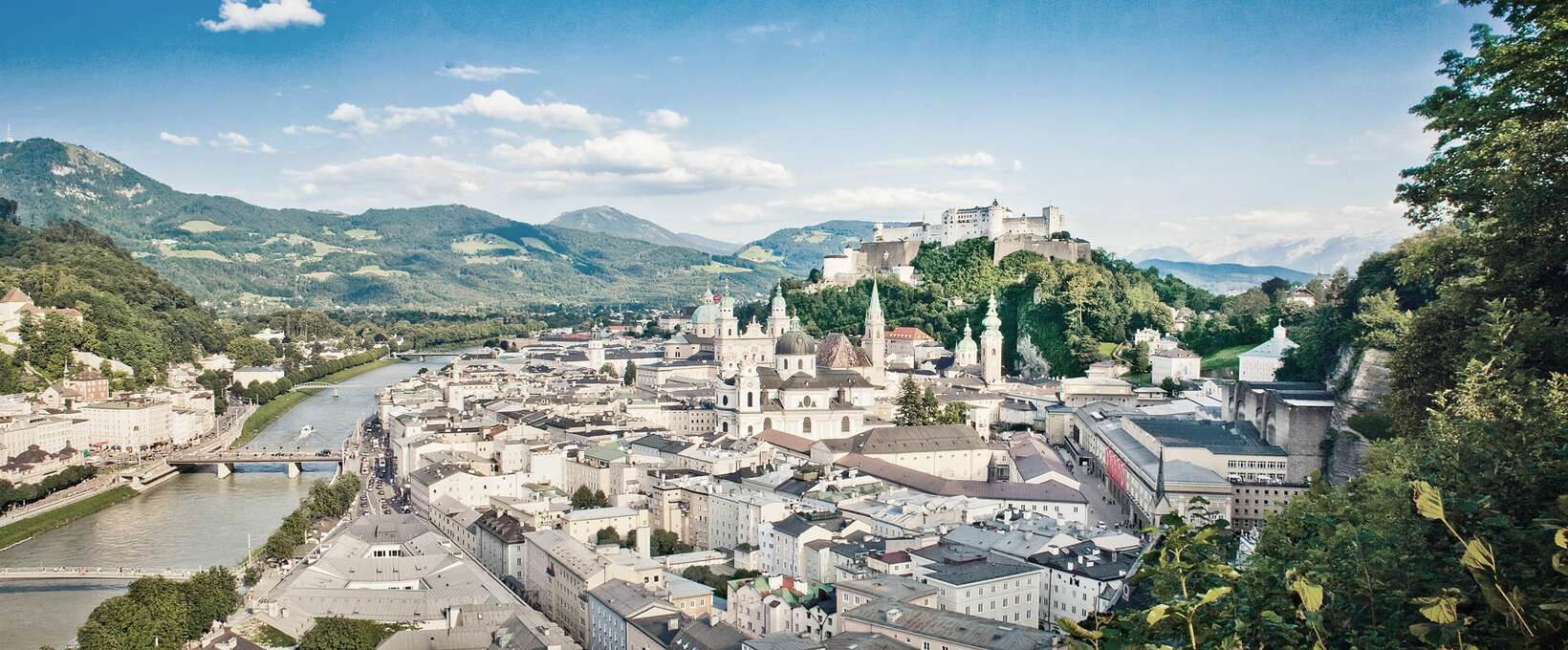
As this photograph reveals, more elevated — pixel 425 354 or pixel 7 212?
pixel 7 212

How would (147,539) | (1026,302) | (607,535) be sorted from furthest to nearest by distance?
1. (1026,302)
2. (147,539)
3. (607,535)

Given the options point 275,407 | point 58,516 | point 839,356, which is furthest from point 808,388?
point 275,407

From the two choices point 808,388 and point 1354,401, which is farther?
point 808,388

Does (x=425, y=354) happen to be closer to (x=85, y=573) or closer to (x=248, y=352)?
(x=248, y=352)

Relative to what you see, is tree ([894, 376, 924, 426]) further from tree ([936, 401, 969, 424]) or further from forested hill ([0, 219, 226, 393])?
forested hill ([0, 219, 226, 393])

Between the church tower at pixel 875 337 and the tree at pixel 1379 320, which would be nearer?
the tree at pixel 1379 320

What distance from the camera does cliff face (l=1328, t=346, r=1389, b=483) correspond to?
19297 mm

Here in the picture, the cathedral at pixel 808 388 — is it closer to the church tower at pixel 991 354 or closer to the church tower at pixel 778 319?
the church tower at pixel 991 354

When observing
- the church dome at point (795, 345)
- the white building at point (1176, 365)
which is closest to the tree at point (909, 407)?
the church dome at point (795, 345)

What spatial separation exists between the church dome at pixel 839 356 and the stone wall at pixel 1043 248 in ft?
39.4

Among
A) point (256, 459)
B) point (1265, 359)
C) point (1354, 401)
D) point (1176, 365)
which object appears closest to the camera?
point (1354, 401)

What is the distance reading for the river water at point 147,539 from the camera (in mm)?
18828

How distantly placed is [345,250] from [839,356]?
127 metres

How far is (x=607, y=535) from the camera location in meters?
22.1
